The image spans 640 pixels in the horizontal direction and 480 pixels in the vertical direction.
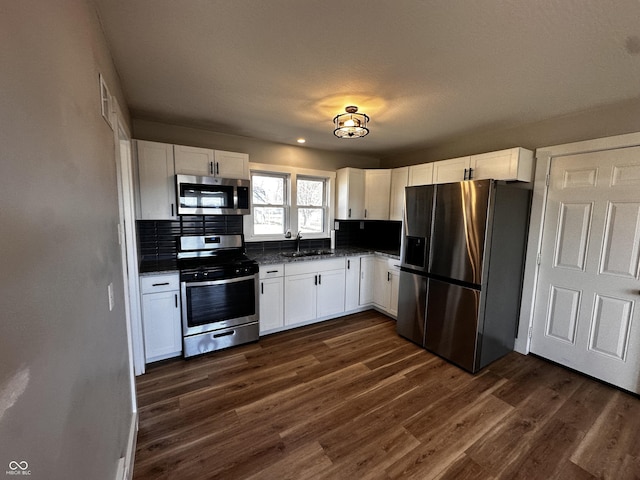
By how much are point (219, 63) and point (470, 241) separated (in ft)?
8.11

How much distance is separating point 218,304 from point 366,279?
2.06m

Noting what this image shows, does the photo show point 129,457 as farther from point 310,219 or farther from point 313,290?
point 310,219

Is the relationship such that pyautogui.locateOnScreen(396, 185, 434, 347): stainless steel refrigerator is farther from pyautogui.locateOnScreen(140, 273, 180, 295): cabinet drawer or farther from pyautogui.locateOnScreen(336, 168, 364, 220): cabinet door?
pyautogui.locateOnScreen(140, 273, 180, 295): cabinet drawer

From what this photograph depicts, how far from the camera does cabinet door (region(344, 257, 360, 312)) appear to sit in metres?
3.75

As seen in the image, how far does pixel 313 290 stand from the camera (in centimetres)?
347

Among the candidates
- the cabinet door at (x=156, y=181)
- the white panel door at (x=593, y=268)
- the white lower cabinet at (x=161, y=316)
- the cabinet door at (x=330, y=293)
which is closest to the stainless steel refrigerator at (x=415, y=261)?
the cabinet door at (x=330, y=293)

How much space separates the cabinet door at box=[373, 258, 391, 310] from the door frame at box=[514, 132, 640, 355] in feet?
4.90

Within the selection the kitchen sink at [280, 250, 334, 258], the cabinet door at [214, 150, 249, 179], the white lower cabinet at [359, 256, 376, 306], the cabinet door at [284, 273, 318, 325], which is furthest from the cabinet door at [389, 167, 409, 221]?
the cabinet door at [214, 150, 249, 179]

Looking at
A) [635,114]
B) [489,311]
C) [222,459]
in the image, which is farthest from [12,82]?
[635,114]

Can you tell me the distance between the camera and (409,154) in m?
4.21

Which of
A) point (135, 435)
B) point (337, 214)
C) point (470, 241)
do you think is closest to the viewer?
point (135, 435)

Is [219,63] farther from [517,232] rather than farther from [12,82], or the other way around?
[517,232]

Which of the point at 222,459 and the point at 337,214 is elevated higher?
the point at 337,214

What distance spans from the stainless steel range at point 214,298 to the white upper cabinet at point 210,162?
2.47 feet
